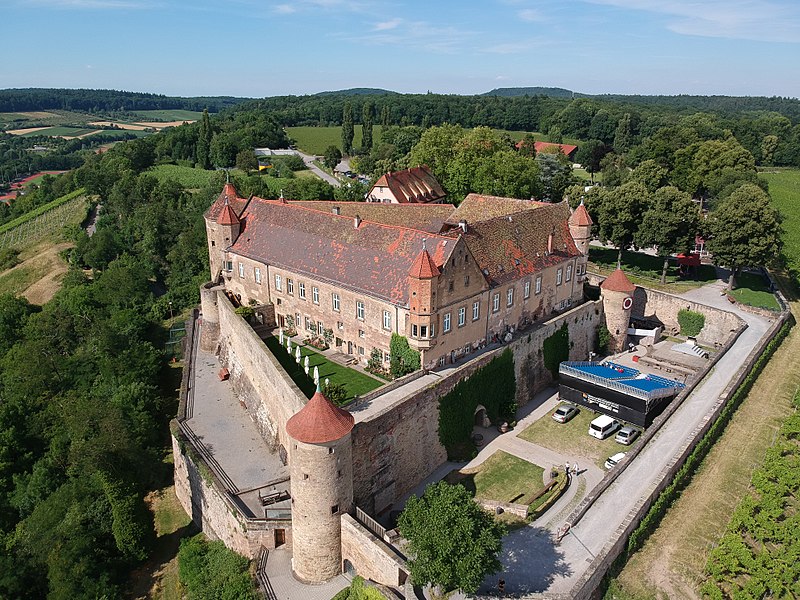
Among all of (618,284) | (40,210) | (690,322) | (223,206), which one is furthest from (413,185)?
(40,210)

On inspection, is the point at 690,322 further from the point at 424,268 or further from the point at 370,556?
the point at 370,556

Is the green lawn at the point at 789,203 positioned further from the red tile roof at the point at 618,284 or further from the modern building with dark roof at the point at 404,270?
the modern building with dark roof at the point at 404,270

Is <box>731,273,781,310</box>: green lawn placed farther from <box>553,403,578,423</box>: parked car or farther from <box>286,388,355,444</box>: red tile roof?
<box>286,388,355,444</box>: red tile roof

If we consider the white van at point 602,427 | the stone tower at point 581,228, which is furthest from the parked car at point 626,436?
the stone tower at point 581,228

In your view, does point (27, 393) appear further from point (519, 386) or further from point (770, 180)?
point (770, 180)

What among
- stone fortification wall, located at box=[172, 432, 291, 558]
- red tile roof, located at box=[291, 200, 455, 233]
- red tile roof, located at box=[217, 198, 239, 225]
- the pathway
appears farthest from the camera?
red tile roof, located at box=[291, 200, 455, 233]

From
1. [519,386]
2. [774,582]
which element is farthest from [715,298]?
[774,582]

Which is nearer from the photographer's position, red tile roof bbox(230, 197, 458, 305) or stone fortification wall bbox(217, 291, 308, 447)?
stone fortification wall bbox(217, 291, 308, 447)

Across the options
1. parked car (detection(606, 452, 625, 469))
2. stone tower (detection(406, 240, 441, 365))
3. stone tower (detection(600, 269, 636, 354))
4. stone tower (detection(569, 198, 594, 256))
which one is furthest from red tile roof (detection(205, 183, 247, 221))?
parked car (detection(606, 452, 625, 469))
